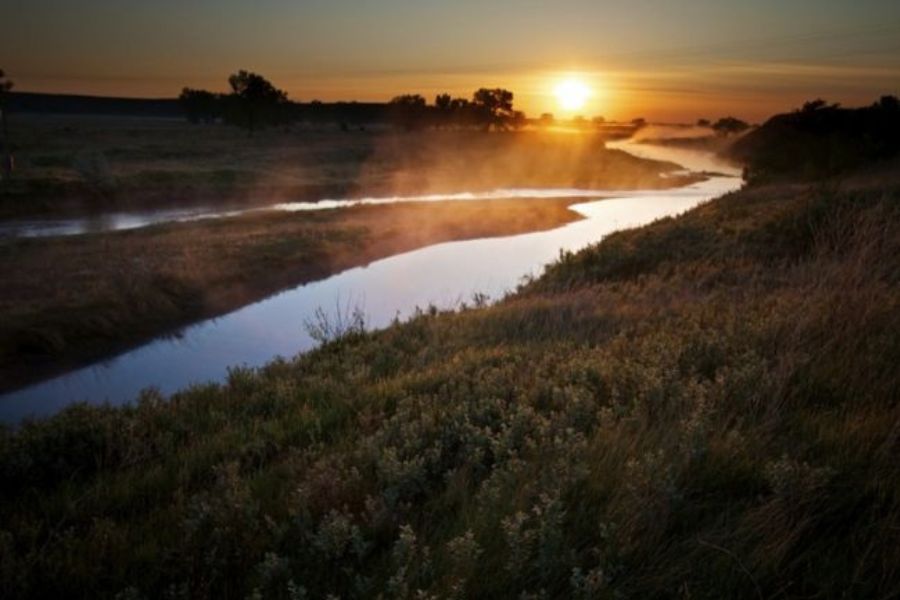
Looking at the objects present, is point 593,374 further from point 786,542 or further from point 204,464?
point 204,464

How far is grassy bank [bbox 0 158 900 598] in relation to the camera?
2.75m

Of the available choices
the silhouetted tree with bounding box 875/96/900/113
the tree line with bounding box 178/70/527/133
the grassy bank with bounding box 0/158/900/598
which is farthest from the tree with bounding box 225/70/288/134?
the grassy bank with bounding box 0/158/900/598

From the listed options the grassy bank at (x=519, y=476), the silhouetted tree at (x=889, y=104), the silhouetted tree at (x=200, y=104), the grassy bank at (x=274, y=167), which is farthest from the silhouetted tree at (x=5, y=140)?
the silhouetted tree at (x=200, y=104)

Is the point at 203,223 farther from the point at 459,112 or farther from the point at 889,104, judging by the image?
the point at 459,112

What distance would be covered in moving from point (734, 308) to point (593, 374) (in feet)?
10.1

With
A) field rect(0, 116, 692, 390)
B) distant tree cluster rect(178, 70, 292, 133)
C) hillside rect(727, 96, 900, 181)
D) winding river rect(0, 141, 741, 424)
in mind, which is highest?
distant tree cluster rect(178, 70, 292, 133)

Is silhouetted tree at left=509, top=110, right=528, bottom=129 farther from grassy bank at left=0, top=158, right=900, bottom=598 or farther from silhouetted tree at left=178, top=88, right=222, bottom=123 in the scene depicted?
grassy bank at left=0, top=158, right=900, bottom=598

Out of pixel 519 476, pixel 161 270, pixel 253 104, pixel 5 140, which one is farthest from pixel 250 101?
pixel 519 476

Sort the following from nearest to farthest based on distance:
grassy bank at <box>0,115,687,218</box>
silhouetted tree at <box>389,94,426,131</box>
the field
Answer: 1. the field
2. grassy bank at <box>0,115,687,218</box>
3. silhouetted tree at <box>389,94,426,131</box>

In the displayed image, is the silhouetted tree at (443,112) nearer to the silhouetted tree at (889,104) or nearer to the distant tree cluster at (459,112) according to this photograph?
the distant tree cluster at (459,112)

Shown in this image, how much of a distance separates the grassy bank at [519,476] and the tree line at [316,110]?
337 feet

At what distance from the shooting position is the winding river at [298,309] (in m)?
13.4

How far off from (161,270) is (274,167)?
41743 mm

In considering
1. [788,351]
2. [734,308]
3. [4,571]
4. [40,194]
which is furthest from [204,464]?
[40,194]
